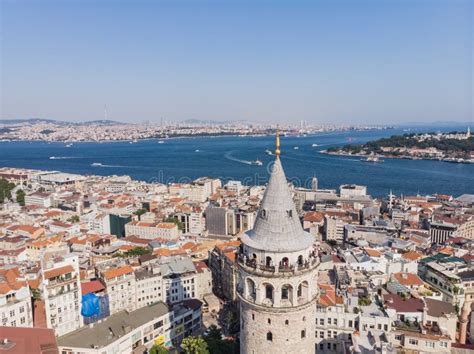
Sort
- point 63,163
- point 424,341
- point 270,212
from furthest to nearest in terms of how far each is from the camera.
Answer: point 63,163 → point 424,341 → point 270,212

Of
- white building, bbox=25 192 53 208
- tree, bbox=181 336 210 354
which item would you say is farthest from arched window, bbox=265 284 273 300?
white building, bbox=25 192 53 208

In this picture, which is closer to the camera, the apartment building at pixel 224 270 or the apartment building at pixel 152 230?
the apartment building at pixel 224 270

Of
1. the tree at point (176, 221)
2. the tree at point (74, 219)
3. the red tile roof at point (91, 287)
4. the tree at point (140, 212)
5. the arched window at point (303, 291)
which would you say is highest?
the arched window at point (303, 291)

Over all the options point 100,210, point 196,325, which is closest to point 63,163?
point 100,210

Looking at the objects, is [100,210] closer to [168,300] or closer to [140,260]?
[140,260]

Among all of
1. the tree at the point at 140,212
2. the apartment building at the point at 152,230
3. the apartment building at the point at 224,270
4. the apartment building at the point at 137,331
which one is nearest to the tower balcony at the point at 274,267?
the apartment building at the point at 137,331

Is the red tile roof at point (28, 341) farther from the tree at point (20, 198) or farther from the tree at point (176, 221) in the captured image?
the tree at point (20, 198)

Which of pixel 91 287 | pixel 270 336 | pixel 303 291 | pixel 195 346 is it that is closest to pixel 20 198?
pixel 91 287
